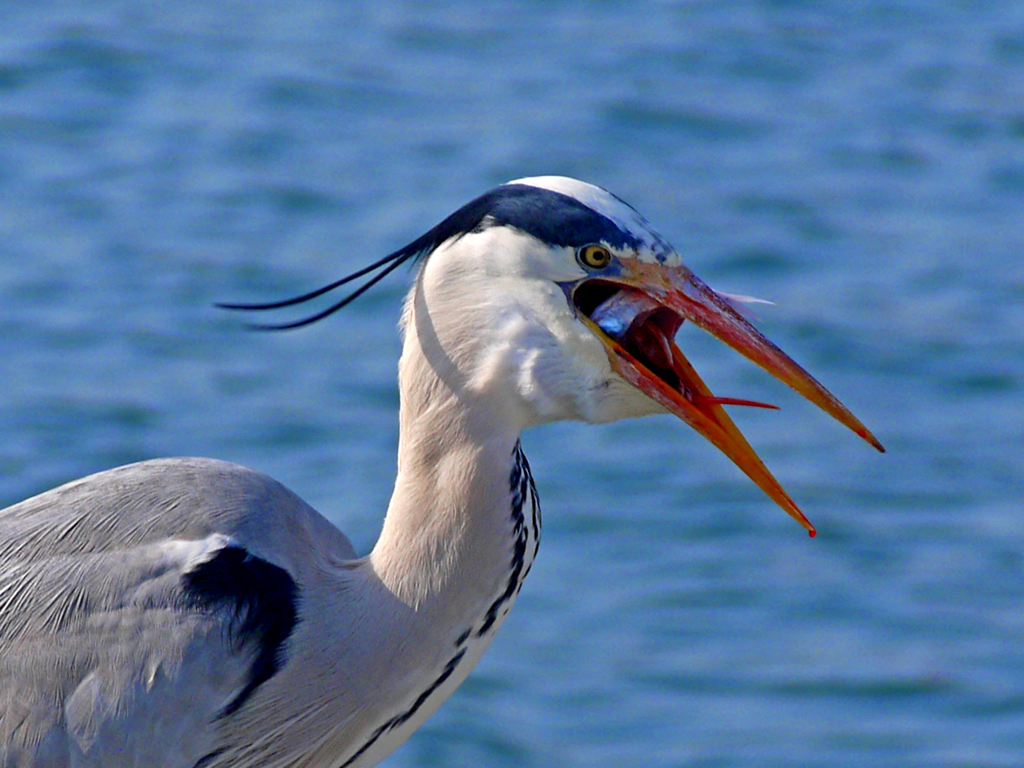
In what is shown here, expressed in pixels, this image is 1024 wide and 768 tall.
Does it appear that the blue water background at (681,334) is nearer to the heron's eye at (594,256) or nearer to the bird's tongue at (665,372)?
the bird's tongue at (665,372)

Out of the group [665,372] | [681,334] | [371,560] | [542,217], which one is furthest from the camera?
[681,334]

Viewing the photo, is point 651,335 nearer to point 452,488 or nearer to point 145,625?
point 452,488

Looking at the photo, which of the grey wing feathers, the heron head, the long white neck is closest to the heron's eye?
the heron head

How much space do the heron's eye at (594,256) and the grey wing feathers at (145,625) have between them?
81cm

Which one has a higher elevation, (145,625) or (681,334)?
(145,625)

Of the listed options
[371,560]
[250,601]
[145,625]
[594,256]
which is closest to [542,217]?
[594,256]

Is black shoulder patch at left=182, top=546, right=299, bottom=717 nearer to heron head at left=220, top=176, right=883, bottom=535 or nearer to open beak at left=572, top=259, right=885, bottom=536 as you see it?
heron head at left=220, top=176, right=883, bottom=535

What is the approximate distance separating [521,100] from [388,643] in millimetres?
6278

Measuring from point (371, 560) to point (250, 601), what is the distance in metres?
0.25

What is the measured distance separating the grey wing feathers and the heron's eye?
0.81 meters

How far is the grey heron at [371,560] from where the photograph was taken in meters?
3.11

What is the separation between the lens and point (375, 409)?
7.21m

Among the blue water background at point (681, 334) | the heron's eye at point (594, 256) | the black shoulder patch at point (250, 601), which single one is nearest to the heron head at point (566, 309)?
the heron's eye at point (594, 256)

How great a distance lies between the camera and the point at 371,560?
3.40m
